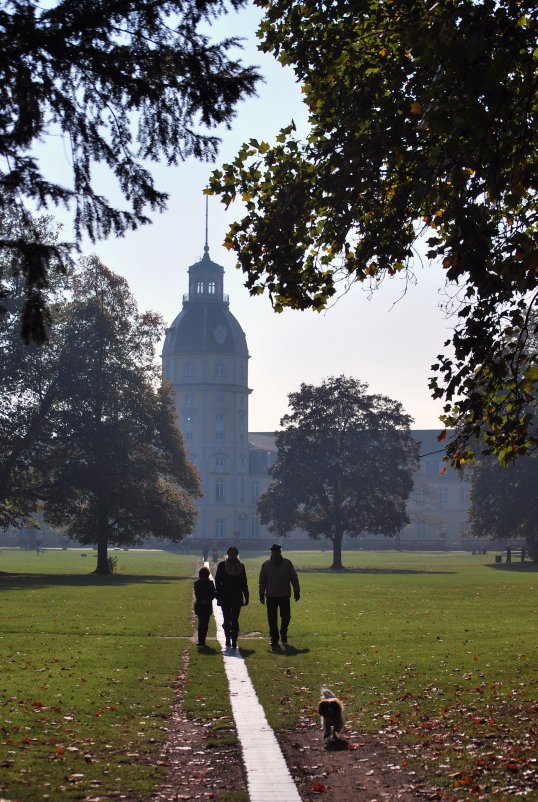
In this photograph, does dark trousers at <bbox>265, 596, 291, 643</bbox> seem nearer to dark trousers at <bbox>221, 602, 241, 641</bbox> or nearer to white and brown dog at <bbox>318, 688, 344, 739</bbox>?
dark trousers at <bbox>221, 602, 241, 641</bbox>

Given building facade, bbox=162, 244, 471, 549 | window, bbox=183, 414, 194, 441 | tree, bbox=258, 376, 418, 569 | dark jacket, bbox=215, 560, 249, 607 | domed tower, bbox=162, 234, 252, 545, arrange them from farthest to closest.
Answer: window, bbox=183, 414, 194, 441 → domed tower, bbox=162, 234, 252, 545 → building facade, bbox=162, 244, 471, 549 → tree, bbox=258, 376, 418, 569 → dark jacket, bbox=215, 560, 249, 607

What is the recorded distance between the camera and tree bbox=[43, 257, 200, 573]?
179 feet

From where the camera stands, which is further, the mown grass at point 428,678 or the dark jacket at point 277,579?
the dark jacket at point 277,579

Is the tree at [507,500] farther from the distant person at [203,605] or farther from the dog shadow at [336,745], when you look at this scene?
the dog shadow at [336,745]

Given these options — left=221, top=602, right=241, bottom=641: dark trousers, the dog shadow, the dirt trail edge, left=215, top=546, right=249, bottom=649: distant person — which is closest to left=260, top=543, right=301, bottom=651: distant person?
left=215, top=546, right=249, bottom=649: distant person

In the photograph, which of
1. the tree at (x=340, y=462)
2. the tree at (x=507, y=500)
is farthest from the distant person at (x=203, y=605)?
the tree at (x=340, y=462)

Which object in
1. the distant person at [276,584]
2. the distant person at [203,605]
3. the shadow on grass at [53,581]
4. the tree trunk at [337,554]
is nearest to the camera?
the distant person at [276,584]

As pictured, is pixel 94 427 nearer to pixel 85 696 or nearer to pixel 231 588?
pixel 231 588

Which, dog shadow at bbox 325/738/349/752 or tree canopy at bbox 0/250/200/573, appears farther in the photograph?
tree canopy at bbox 0/250/200/573

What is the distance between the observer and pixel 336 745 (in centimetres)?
1131

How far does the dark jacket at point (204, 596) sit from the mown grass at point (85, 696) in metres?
0.77

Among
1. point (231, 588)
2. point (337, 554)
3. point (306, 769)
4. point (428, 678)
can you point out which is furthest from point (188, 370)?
point (306, 769)

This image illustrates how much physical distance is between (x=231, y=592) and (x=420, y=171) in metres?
9.43

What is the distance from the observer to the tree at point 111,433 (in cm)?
5459
